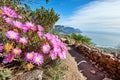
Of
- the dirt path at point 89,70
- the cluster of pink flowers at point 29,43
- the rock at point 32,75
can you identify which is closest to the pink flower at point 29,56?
the cluster of pink flowers at point 29,43

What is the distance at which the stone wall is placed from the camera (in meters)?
8.75

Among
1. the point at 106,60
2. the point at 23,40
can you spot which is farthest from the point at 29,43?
the point at 106,60

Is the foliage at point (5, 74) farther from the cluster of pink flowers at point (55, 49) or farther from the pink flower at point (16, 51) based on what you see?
the cluster of pink flowers at point (55, 49)

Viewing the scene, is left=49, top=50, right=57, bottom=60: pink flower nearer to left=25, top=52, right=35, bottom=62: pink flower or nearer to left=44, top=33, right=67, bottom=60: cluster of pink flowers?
left=44, top=33, right=67, bottom=60: cluster of pink flowers

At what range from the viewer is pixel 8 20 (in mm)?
4250

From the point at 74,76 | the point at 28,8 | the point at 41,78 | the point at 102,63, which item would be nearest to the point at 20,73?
the point at 41,78

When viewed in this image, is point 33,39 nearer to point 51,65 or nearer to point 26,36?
point 26,36

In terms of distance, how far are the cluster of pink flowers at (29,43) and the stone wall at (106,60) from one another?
4.74 meters

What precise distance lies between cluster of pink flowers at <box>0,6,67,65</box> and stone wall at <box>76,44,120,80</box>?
15.6 ft

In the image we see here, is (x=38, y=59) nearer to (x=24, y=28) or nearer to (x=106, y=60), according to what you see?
(x=24, y=28)

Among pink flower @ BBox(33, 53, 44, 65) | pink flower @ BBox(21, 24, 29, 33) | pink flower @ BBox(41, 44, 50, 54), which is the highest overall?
pink flower @ BBox(21, 24, 29, 33)

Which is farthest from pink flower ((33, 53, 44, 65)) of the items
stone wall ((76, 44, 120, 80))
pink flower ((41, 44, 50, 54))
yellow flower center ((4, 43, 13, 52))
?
stone wall ((76, 44, 120, 80))

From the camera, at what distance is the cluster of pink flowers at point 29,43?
391 cm

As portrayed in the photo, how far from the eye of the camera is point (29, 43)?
4109mm
